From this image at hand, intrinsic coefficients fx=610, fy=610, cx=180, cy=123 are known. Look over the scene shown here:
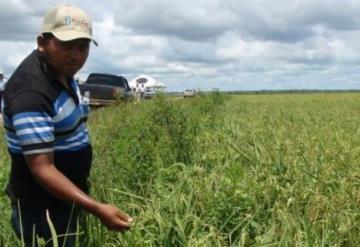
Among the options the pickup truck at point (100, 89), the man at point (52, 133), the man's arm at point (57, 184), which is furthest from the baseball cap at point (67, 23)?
the pickup truck at point (100, 89)

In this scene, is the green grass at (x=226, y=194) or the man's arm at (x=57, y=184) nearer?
the man's arm at (x=57, y=184)

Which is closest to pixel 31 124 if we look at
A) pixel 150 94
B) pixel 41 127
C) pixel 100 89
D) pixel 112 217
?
pixel 41 127

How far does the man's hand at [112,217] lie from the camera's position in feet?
8.32

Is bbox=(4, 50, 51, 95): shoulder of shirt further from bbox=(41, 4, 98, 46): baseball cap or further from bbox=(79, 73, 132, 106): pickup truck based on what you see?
bbox=(79, 73, 132, 106): pickup truck

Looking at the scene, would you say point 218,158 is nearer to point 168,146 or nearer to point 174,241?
point 168,146

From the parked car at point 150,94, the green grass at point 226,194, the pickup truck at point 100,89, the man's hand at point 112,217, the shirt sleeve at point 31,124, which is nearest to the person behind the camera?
the shirt sleeve at point 31,124

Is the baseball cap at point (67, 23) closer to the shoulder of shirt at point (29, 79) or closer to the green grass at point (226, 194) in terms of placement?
the shoulder of shirt at point (29, 79)

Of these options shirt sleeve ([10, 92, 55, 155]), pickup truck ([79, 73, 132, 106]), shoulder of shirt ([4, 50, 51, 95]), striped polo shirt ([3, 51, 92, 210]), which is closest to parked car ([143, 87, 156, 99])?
pickup truck ([79, 73, 132, 106])

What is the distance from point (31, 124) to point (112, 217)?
52cm

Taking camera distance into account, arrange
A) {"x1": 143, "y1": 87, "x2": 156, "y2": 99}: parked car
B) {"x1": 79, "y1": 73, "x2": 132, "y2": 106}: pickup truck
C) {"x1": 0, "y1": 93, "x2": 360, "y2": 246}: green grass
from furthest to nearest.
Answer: {"x1": 79, "y1": 73, "x2": 132, "y2": 106}: pickup truck, {"x1": 143, "y1": 87, "x2": 156, "y2": 99}: parked car, {"x1": 0, "y1": 93, "x2": 360, "y2": 246}: green grass

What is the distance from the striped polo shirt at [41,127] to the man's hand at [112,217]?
0.30m

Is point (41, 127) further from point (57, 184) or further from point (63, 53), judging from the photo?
point (63, 53)

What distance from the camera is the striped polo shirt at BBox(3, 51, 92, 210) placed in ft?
7.89

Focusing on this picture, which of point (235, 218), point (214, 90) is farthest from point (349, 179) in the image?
point (214, 90)
